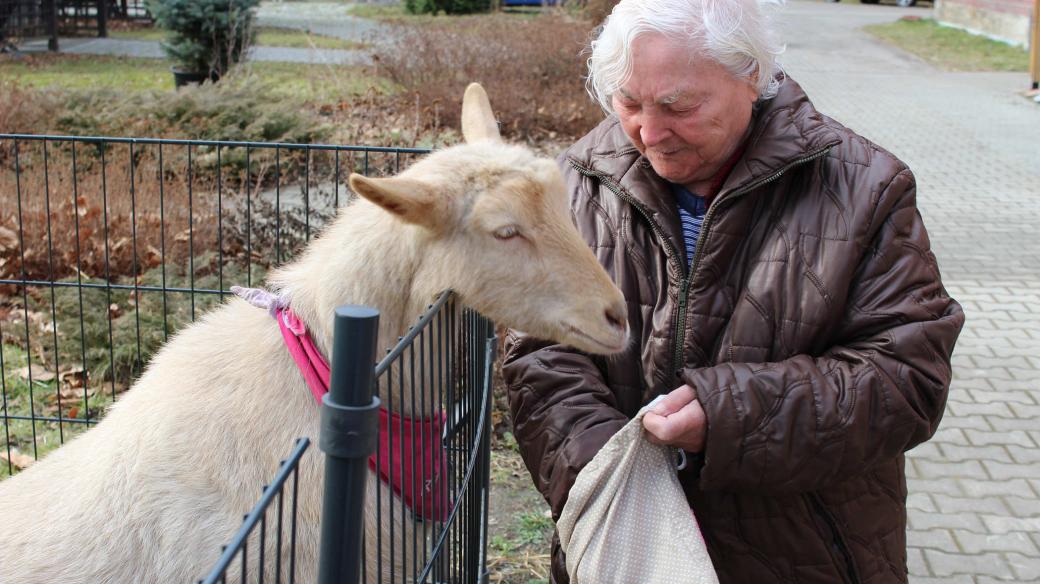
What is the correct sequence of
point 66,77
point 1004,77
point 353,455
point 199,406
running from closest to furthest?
point 353,455 < point 199,406 < point 66,77 < point 1004,77

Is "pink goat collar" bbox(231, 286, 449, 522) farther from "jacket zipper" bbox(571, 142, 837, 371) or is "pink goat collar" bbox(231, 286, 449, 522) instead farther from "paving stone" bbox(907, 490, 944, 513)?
"paving stone" bbox(907, 490, 944, 513)

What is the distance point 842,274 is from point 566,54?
13.4 metres

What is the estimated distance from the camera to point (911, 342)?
106 inches

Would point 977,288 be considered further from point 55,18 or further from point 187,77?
point 55,18

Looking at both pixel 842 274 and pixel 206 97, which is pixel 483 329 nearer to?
pixel 842 274

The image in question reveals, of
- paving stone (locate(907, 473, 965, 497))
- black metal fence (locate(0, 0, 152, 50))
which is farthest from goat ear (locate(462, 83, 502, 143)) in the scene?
black metal fence (locate(0, 0, 152, 50))

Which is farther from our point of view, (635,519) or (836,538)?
(836,538)

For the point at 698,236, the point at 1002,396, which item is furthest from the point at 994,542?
the point at 698,236

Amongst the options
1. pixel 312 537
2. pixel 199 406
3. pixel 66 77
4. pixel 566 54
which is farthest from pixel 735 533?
pixel 66 77

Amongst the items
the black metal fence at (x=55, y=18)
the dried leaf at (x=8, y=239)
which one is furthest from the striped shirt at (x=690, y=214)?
the black metal fence at (x=55, y=18)

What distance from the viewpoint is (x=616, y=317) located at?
286cm

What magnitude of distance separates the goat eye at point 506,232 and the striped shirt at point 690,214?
526mm

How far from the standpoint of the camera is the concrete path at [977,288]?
5355mm

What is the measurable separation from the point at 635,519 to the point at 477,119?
144 centimetres
